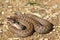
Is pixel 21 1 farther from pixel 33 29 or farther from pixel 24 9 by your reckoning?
pixel 33 29

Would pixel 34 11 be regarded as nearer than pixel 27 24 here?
No

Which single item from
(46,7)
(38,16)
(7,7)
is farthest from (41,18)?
(7,7)

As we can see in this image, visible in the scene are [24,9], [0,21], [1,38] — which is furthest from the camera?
[24,9]
